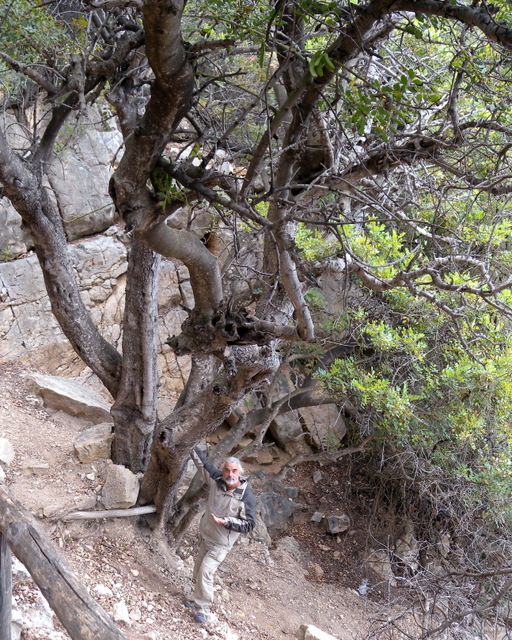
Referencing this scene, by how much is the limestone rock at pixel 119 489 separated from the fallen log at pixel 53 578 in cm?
307

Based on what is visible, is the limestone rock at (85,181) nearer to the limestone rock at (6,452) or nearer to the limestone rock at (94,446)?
the limestone rock at (94,446)

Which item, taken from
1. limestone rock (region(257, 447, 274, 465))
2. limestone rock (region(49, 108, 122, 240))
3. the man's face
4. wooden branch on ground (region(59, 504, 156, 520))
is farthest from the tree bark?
limestone rock (region(49, 108, 122, 240))

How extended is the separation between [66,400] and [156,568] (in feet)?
9.06

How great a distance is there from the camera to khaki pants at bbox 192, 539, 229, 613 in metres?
5.26

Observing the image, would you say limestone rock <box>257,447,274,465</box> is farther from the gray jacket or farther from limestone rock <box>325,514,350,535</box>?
the gray jacket

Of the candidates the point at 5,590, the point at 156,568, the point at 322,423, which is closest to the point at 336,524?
the point at 322,423

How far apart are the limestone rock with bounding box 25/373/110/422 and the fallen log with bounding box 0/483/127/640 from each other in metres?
4.76

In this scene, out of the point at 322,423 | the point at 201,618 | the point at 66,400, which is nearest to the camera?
the point at 201,618

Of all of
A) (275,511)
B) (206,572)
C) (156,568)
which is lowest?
(156,568)

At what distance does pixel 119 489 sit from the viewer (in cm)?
584

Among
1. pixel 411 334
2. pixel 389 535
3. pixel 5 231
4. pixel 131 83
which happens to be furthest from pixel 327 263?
pixel 5 231

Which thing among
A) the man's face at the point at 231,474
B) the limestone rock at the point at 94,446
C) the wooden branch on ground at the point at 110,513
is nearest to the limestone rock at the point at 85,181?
the limestone rock at the point at 94,446

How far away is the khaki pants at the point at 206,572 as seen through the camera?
5.26 metres

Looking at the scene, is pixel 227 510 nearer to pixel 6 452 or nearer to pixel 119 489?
pixel 119 489
